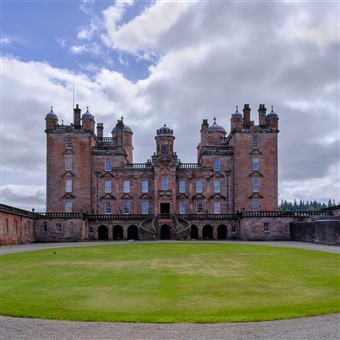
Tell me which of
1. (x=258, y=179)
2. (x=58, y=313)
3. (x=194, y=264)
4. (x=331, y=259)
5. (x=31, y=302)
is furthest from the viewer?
(x=258, y=179)

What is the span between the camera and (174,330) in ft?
34.5

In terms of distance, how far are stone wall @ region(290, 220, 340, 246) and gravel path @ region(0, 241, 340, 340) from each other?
1265 inches

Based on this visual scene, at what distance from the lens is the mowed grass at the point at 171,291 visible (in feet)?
39.7

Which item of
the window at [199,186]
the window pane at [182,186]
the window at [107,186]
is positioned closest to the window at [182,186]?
the window pane at [182,186]

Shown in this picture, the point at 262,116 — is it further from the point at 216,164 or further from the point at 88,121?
the point at 88,121

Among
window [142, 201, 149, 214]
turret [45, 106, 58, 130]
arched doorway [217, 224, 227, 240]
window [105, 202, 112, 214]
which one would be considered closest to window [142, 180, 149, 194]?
window [142, 201, 149, 214]

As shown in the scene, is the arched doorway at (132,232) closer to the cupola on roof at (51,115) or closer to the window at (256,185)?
the window at (256,185)

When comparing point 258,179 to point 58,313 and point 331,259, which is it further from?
point 58,313

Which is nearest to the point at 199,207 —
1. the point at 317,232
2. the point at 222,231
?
the point at 222,231

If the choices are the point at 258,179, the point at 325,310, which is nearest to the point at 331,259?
the point at 325,310

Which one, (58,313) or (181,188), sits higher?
(181,188)

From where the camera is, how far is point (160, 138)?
7056 centimetres

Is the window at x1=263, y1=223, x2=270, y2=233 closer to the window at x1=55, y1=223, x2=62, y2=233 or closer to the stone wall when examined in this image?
the stone wall

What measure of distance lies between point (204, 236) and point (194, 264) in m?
42.5
